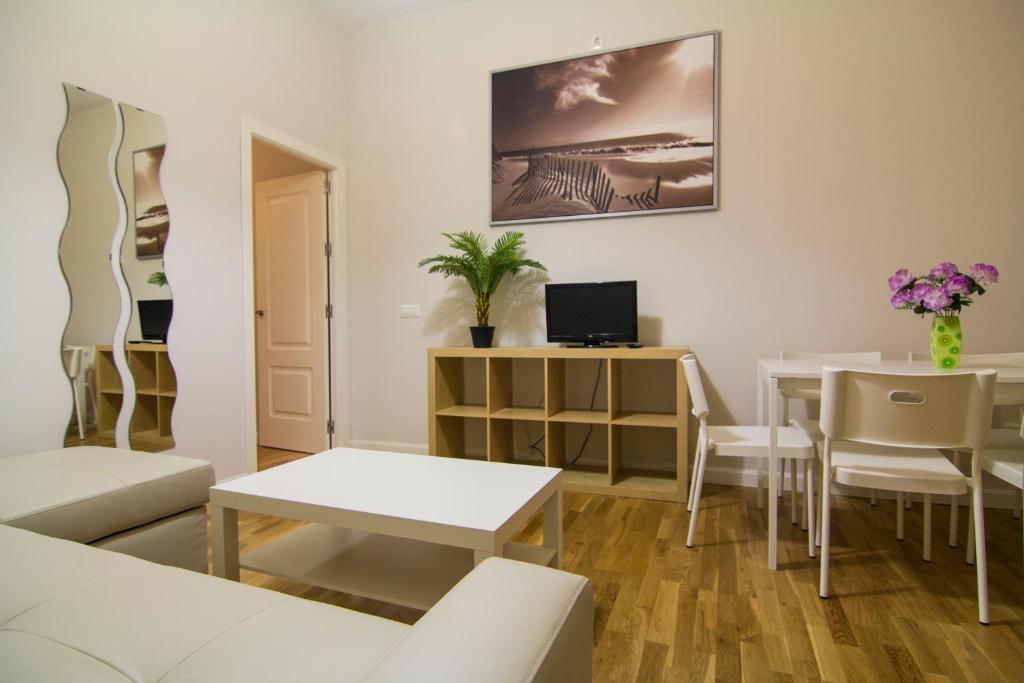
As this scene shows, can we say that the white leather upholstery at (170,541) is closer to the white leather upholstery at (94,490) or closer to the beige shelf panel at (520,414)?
the white leather upholstery at (94,490)

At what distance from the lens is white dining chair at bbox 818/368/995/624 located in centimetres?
153

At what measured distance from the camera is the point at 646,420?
2816mm

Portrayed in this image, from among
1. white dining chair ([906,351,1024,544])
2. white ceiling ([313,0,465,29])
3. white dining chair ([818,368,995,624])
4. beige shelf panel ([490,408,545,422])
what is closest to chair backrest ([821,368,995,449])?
white dining chair ([818,368,995,624])

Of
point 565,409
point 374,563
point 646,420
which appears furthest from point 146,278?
point 646,420

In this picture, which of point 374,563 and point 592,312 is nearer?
point 374,563

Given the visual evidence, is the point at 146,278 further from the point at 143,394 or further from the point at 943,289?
the point at 943,289

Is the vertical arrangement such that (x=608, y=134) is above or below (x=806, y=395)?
above

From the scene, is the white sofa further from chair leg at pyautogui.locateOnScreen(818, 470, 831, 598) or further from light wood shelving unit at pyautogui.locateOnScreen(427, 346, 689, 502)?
light wood shelving unit at pyautogui.locateOnScreen(427, 346, 689, 502)

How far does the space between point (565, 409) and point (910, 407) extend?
1.96 metres

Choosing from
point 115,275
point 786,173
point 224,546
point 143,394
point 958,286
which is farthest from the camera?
point 786,173

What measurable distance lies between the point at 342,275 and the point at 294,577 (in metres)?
2.74

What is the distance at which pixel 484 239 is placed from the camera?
3494 mm

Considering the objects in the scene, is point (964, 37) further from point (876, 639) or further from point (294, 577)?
point (294, 577)

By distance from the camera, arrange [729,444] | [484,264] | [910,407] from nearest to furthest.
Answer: [910,407] → [729,444] → [484,264]
